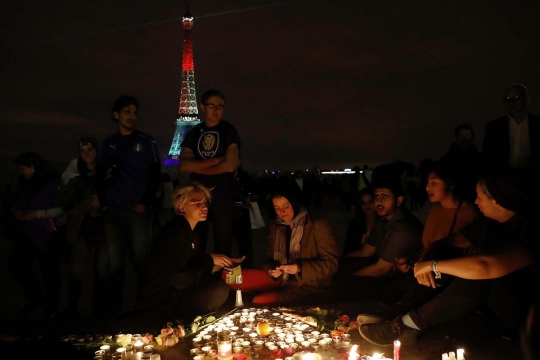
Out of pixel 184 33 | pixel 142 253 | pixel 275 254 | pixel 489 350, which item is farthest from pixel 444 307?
pixel 184 33

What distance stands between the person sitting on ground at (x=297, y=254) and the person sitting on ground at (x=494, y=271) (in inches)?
40.0

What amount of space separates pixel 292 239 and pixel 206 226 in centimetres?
96

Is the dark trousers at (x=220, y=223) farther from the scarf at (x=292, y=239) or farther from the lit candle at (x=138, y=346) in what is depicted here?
the lit candle at (x=138, y=346)

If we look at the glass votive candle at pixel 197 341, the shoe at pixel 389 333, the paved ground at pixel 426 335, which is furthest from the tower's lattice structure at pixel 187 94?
the shoe at pixel 389 333

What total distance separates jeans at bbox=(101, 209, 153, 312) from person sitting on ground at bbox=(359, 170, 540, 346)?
2.40m

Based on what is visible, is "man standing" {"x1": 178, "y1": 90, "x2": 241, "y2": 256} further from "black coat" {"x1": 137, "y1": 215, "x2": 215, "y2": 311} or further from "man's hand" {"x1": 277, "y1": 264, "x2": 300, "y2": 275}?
"man's hand" {"x1": 277, "y1": 264, "x2": 300, "y2": 275}

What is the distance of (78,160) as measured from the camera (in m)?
4.89

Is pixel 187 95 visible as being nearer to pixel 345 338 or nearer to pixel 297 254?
pixel 297 254

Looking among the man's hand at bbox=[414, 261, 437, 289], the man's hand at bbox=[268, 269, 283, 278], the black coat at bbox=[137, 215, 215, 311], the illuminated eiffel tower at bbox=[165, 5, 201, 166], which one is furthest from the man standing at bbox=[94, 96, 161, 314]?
the illuminated eiffel tower at bbox=[165, 5, 201, 166]

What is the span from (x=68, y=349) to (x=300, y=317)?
6.27 ft

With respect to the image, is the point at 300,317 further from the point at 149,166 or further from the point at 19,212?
the point at 19,212

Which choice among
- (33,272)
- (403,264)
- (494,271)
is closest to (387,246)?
(403,264)

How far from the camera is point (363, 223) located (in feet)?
18.0

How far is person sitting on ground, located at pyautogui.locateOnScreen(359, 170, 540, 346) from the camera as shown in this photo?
2877mm
